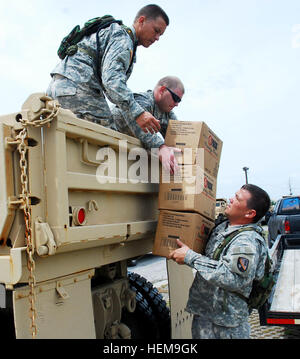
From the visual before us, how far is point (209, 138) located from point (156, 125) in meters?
0.41

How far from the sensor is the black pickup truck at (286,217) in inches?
334

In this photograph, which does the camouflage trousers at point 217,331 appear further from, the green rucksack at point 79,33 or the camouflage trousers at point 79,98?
the green rucksack at point 79,33

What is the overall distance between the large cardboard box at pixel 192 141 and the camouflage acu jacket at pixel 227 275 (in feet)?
1.61

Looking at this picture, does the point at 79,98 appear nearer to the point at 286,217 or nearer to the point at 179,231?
the point at 179,231

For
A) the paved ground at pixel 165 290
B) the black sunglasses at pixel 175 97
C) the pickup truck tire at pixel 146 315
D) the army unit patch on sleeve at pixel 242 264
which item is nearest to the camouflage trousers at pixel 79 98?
the black sunglasses at pixel 175 97

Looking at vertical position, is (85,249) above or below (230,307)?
above

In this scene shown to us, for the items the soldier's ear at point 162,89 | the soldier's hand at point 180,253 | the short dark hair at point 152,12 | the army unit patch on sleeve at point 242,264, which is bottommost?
the army unit patch on sleeve at point 242,264

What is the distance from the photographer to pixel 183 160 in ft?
8.50

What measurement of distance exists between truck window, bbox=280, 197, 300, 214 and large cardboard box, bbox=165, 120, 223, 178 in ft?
22.8

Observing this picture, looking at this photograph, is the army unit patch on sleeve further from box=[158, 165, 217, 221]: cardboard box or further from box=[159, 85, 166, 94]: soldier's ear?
box=[159, 85, 166, 94]: soldier's ear

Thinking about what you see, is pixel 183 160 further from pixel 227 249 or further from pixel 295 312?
pixel 295 312

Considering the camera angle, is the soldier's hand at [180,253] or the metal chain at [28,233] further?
the soldier's hand at [180,253]

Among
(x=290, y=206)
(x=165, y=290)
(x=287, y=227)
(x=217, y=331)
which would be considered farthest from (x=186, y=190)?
(x=290, y=206)
